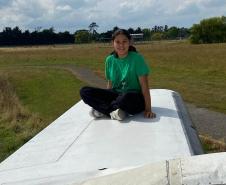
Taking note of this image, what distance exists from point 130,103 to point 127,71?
0.57 meters

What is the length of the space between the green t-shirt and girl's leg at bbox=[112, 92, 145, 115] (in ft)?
0.87

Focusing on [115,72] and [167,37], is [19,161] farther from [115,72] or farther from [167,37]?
[167,37]

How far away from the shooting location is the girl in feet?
18.1

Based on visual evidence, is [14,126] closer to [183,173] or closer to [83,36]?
[183,173]

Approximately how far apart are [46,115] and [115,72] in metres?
7.38

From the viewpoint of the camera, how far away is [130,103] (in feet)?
18.0

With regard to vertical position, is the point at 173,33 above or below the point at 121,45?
below

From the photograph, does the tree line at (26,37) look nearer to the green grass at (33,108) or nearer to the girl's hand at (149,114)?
the green grass at (33,108)

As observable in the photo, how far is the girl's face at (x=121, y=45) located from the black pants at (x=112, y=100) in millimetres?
461

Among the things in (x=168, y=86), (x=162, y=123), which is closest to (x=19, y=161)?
(x=162, y=123)

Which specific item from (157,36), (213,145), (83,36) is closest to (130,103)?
(213,145)

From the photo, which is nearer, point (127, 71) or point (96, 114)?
point (96, 114)

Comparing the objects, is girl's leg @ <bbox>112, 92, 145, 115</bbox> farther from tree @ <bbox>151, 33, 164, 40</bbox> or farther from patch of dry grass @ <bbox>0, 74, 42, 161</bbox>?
tree @ <bbox>151, 33, 164, 40</bbox>

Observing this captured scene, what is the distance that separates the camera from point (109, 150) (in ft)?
12.9
